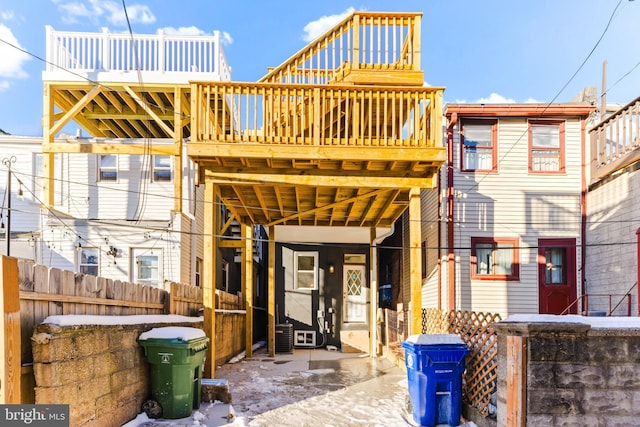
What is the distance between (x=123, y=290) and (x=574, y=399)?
16.2 feet

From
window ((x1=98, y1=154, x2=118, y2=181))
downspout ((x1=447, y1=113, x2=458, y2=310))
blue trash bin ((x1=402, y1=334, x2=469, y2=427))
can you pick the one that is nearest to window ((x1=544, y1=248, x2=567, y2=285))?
downspout ((x1=447, y1=113, x2=458, y2=310))

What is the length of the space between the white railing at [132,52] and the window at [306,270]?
20.0ft

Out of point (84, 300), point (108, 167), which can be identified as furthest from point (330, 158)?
point (108, 167)

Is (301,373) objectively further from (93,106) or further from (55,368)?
(93,106)

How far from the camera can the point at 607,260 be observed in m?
10.7

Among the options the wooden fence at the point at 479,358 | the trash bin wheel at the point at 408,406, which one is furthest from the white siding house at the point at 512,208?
the trash bin wheel at the point at 408,406

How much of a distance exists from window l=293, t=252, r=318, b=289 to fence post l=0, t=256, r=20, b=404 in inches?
459

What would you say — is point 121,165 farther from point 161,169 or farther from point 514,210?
point 514,210

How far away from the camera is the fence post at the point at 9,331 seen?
3.42 meters

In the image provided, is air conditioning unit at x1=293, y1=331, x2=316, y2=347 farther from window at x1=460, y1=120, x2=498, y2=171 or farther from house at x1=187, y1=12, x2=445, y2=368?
window at x1=460, y1=120, x2=498, y2=171

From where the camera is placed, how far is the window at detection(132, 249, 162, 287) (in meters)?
13.0

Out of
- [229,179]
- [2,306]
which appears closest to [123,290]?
[2,306]

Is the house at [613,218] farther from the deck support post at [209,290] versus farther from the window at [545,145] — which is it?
the deck support post at [209,290]

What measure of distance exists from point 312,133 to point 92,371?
6215 millimetres
